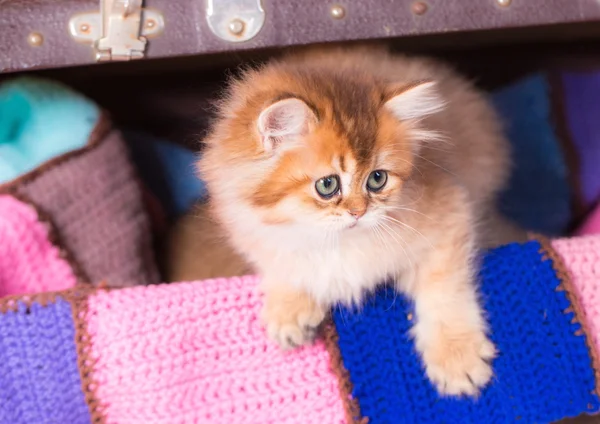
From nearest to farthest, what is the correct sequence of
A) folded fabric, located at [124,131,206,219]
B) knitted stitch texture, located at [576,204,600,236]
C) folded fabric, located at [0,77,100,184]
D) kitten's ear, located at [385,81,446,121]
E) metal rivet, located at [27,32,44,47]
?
kitten's ear, located at [385,81,446,121] → metal rivet, located at [27,32,44,47] → folded fabric, located at [0,77,100,184] → knitted stitch texture, located at [576,204,600,236] → folded fabric, located at [124,131,206,219]

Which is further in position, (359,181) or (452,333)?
(452,333)

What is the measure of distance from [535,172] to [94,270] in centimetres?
131

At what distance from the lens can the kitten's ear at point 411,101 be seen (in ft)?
3.21

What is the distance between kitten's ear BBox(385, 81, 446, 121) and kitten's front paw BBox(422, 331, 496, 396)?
0.40 metres

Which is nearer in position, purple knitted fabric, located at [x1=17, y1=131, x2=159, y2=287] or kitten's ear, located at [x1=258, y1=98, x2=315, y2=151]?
kitten's ear, located at [x1=258, y1=98, x2=315, y2=151]

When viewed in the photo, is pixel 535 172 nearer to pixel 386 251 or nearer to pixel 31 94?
pixel 386 251

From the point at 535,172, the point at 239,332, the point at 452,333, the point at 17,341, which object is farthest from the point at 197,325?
the point at 535,172

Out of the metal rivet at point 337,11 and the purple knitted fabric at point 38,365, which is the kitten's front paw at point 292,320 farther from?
the metal rivet at point 337,11

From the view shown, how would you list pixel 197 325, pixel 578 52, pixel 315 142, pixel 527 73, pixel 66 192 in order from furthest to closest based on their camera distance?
pixel 527 73 < pixel 578 52 < pixel 66 192 < pixel 197 325 < pixel 315 142

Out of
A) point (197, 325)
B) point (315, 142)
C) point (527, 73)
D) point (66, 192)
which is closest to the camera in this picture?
point (315, 142)

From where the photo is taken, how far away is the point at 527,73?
1.95 metres

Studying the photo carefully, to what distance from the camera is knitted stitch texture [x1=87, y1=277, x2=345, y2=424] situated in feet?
3.38

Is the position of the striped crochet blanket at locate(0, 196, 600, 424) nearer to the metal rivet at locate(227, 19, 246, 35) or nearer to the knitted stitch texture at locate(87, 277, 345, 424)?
the knitted stitch texture at locate(87, 277, 345, 424)

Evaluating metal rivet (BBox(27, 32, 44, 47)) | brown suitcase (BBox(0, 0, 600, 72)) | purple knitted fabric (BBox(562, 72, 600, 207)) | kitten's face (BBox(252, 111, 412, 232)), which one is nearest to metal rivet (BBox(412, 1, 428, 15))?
brown suitcase (BBox(0, 0, 600, 72))
